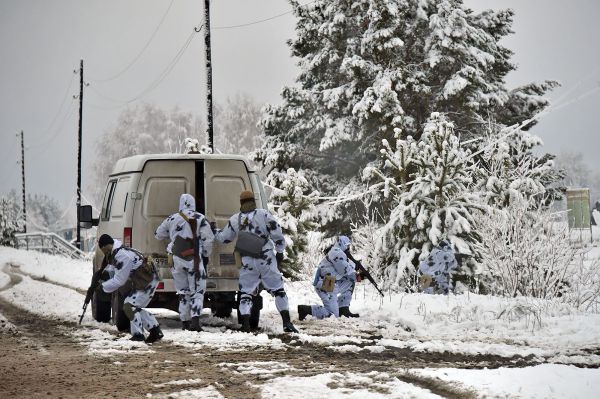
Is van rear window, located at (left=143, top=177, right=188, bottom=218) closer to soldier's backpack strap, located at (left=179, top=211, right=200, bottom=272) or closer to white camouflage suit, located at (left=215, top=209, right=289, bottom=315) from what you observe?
soldier's backpack strap, located at (left=179, top=211, right=200, bottom=272)

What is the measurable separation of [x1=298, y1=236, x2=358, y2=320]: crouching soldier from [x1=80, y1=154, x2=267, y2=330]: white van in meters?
1.40

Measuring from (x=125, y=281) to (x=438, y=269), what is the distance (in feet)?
23.3

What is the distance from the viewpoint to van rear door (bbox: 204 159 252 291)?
11.1 metres

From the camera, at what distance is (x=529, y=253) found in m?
13.1

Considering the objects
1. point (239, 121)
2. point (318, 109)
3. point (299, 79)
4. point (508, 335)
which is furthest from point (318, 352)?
point (239, 121)

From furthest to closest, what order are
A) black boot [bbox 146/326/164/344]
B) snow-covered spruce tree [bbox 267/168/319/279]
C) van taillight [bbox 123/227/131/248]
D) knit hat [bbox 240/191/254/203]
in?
snow-covered spruce tree [bbox 267/168/319/279] < van taillight [bbox 123/227/131/248] < knit hat [bbox 240/191/254/203] < black boot [bbox 146/326/164/344]

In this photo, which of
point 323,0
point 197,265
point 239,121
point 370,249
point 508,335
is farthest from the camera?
point 239,121

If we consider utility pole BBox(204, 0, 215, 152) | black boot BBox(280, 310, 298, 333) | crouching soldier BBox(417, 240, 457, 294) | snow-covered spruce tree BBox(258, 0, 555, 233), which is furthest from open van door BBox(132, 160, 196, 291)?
snow-covered spruce tree BBox(258, 0, 555, 233)

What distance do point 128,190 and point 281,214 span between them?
836 cm

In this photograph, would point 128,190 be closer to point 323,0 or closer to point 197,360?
point 197,360

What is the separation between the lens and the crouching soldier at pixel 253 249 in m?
10.6

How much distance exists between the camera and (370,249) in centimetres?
1866

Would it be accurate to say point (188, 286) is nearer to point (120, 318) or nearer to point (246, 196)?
point (120, 318)

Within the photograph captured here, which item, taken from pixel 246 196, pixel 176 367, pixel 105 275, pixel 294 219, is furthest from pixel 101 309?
pixel 294 219
